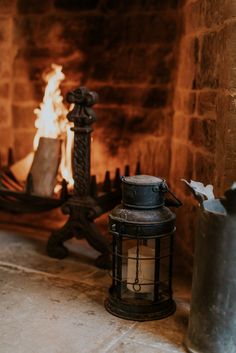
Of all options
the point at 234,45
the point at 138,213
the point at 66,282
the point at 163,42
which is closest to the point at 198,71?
the point at 234,45

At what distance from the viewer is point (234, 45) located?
2100mm

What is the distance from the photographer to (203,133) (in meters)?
2.48

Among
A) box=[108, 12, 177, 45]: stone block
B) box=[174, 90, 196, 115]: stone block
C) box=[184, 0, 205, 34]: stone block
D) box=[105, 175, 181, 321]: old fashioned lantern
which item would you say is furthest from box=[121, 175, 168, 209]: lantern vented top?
box=[108, 12, 177, 45]: stone block

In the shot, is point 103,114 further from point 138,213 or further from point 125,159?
point 138,213

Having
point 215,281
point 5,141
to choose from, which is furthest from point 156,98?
point 215,281

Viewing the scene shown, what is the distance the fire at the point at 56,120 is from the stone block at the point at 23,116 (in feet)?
0.38

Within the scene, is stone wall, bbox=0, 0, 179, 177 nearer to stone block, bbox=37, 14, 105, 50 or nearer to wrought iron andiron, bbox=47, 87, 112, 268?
stone block, bbox=37, 14, 105, 50

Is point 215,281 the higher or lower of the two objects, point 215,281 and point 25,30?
the lower

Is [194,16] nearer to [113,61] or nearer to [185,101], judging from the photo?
[185,101]

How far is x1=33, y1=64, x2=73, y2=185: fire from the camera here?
3.27 m

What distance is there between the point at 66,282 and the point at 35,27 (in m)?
1.78

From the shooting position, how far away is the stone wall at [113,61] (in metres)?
3.16

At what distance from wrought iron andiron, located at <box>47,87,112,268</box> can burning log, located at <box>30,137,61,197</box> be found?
13.7 inches

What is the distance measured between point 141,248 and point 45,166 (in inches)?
41.9
